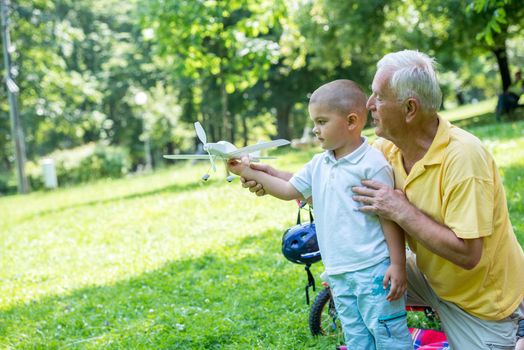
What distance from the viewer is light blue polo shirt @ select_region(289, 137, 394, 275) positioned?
261cm

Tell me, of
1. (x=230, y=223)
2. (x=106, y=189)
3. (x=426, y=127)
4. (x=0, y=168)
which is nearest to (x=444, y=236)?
(x=426, y=127)

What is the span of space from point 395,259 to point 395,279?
9cm

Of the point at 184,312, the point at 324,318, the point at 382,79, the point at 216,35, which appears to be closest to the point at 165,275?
the point at 184,312

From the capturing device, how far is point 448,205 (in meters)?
2.45

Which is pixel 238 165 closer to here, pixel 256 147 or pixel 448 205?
pixel 256 147

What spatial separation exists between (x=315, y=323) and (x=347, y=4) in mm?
13390

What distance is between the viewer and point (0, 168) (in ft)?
114

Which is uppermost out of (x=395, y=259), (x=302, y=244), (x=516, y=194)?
(x=395, y=259)

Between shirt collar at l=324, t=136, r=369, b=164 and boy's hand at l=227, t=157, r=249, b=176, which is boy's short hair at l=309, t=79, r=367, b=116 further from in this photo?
boy's hand at l=227, t=157, r=249, b=176

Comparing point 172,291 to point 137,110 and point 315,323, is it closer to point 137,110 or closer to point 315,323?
point 315,323

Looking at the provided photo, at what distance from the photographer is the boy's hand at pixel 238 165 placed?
9.62 ft

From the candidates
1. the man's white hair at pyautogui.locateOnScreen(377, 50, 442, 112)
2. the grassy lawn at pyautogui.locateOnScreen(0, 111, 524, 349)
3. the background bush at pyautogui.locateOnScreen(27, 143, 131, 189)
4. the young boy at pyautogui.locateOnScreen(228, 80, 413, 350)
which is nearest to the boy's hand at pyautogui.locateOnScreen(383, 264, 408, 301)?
the young boy at pyautogui.locateOnScreen(228, 80, 413, 350)

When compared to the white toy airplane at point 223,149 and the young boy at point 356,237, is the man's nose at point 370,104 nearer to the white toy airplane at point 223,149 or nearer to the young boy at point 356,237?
the young boy at point 356,237

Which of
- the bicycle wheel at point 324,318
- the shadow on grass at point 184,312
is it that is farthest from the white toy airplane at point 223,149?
the shadow on grass at point 184,312
